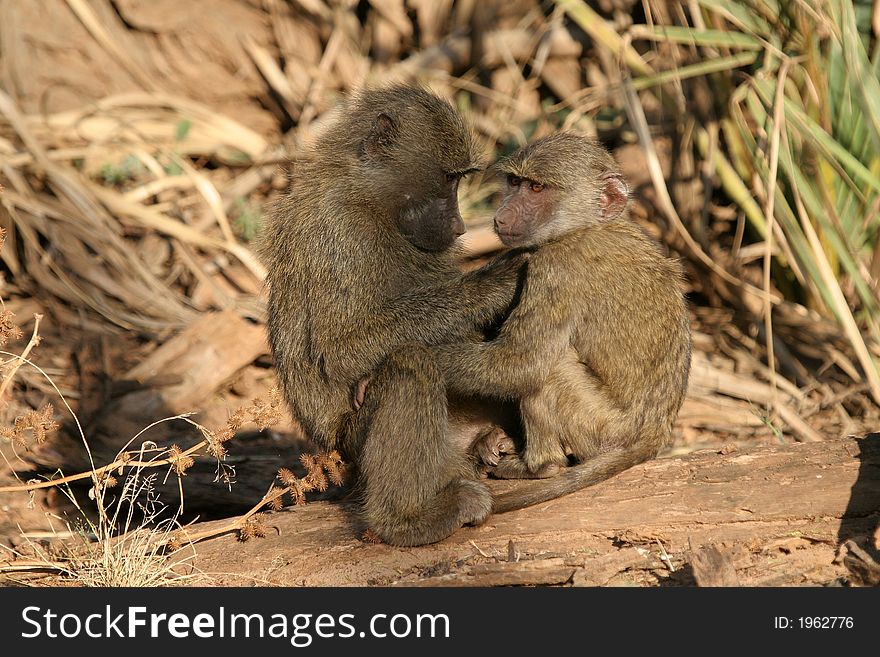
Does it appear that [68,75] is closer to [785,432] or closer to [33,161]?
[33,161]

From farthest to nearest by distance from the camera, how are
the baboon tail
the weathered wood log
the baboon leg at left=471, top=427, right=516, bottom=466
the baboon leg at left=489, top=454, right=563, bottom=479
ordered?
1. the baboon leg at left=471, top=427, right=516, bottom=466
2. the baboon leg at left=489, top=454, right=563, bottom=479
3. the baboon tail
4. the weathered wood log

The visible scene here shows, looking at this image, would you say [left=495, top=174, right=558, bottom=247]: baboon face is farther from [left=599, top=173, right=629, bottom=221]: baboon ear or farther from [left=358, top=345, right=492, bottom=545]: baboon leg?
[left=358, top=345, right=492, bottom=545]: baboon leg

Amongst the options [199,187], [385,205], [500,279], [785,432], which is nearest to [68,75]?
[199,187]

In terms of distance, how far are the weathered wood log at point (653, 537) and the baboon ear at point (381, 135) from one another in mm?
1522

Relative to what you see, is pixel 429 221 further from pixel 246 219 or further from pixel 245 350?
pixel 246 219

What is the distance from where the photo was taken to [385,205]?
4352 mm

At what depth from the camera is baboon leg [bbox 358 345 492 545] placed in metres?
3.84

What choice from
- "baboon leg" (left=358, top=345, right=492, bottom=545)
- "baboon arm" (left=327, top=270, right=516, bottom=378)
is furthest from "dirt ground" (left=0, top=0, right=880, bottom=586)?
"baboon arm" (left=327, top=270, right=516, bottom=378)

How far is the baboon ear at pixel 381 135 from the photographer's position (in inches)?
173

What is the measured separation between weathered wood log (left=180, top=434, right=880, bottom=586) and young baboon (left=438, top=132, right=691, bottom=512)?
5.3 inches

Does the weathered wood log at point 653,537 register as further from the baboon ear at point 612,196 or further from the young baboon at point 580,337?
the baboon ear at point 612,196

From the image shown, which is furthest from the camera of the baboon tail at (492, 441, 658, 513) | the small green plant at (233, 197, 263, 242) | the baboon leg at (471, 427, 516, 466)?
the small green plant at (233, 197, 263, 242)

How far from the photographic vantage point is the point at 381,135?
440 centimetres

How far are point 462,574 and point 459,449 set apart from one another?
0.68 meters
